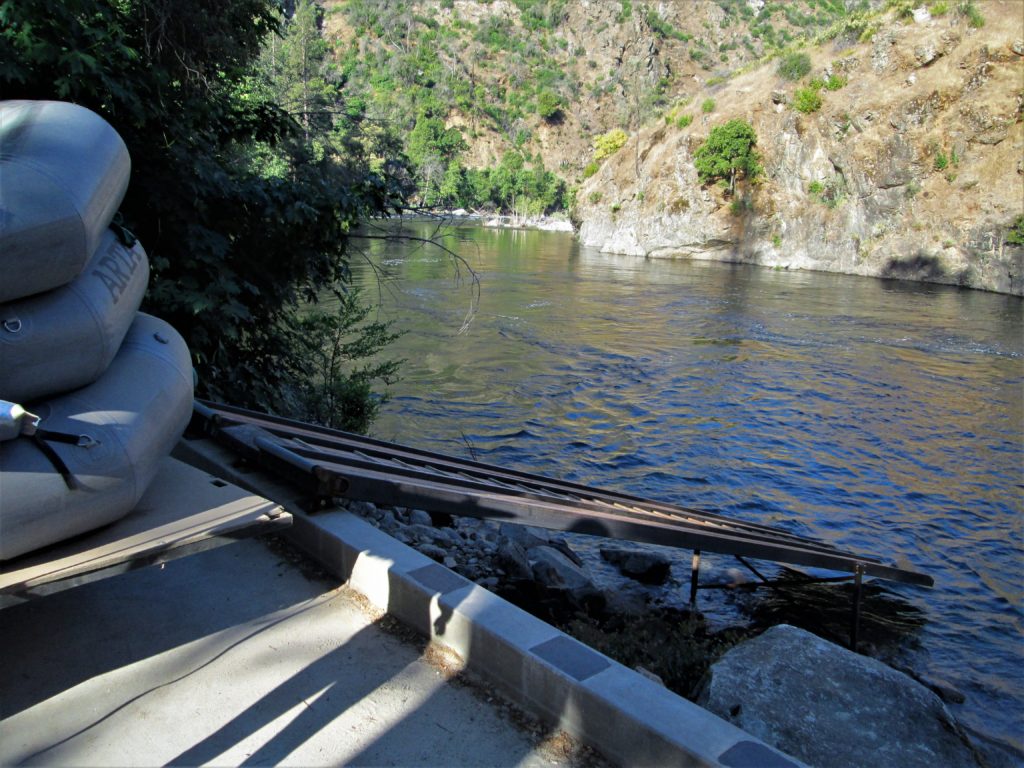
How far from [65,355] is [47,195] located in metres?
0.67

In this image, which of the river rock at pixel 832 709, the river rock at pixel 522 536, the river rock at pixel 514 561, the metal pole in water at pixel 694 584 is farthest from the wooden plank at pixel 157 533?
the metal pole in water at pixel 694 584

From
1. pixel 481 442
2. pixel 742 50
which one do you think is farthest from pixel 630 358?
pixel 742 50

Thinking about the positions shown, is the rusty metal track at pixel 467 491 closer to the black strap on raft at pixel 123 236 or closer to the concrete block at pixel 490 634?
the concrete block at pixel 490 634

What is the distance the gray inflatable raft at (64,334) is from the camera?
339 cm

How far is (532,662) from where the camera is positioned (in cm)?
324

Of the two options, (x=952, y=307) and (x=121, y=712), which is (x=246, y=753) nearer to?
(x=121, y=712)

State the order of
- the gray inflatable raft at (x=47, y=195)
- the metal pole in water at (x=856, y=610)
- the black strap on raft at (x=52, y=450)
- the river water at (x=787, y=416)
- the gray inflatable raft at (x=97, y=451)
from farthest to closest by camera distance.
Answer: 1. the river water at (x=787, y=416)
2. the metal pole in water at (x=856, y=610)
3. the gray inflatable raft at (x=47, y=195)
4. the black strap on raft at (x=52, y=450)
5. the gray inflatable raft at (x=97, y=451)

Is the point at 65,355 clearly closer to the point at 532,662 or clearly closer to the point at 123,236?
the point at 123,236

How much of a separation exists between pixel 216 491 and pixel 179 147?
396cm

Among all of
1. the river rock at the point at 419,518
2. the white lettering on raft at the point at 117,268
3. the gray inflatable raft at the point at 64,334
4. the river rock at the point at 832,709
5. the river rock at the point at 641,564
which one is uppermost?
the white lettering on raft at the point at 117,268

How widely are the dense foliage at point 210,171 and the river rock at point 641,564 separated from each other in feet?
13.0

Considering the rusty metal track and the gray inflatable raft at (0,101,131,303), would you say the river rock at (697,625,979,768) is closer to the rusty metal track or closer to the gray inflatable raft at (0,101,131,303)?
the rusty metal track

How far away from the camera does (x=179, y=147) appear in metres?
6.79

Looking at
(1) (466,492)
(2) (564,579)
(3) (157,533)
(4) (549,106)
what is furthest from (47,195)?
(4) (549,106)
